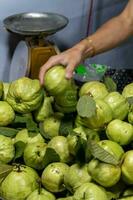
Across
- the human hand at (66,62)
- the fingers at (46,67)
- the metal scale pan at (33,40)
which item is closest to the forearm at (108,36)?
the human hand at (66,62)

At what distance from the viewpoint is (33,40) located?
2141 millimetres

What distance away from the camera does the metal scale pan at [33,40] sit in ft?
6.72

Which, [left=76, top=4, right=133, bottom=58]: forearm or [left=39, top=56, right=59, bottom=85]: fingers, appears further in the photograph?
[left=76, top=4, right=133, bottom=58]: forearm

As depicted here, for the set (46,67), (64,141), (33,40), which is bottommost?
(33,40)

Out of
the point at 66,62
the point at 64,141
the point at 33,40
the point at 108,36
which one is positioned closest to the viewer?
the point at 64,141

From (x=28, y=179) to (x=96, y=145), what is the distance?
0.21 meters

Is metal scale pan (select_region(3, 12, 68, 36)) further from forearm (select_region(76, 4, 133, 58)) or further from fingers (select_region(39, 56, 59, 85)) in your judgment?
fingers (select_region(39, 56, 59, 85))

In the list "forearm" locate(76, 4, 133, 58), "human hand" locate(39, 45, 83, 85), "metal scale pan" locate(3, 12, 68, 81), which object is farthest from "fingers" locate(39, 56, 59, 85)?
"metal scale pan" locate(3, 12, 68, 81)

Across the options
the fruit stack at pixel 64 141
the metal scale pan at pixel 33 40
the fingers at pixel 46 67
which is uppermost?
the fingers at pixel 46 67

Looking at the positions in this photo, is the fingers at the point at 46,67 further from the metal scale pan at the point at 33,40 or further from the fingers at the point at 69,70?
the metal scale pan at the point at 33,40

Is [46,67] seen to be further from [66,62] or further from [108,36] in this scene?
[108,36]

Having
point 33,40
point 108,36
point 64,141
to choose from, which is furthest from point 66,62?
point 33,40

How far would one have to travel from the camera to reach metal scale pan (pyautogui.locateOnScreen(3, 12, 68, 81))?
6.72 feet

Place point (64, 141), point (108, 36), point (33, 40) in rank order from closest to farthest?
1. point (64, 141)
2. point (108, 36)
3. point (33, 40)
